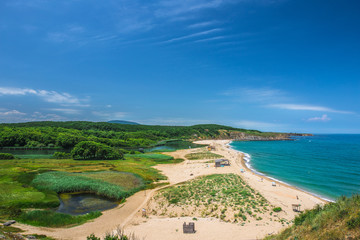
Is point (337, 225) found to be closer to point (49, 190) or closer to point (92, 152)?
point (49, 190)

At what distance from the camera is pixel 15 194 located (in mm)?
28688

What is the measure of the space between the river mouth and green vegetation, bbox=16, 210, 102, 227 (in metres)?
3.36

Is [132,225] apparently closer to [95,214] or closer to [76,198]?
[95,214]

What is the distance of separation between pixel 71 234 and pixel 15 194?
17.4m

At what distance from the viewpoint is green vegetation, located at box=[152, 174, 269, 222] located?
22953mm

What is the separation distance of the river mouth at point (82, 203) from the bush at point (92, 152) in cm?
3971

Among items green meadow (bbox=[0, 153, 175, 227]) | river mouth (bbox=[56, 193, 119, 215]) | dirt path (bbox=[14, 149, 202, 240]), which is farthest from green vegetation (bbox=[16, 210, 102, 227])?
river mouth (bbox=[56, 193, 119, 215])

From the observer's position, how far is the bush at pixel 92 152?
233 ft

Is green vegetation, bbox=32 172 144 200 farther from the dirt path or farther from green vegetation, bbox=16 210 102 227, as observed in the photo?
green vegetation, bbox=16 210 102 227

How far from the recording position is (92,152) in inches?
2830

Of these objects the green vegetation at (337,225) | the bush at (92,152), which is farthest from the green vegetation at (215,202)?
the bush at (92,152)

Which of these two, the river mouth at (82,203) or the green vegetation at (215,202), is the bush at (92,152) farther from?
the green vegetation at (215,202)

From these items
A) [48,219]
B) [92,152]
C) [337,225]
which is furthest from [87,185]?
[92,152]

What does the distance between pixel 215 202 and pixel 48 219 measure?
21195 millimetres
